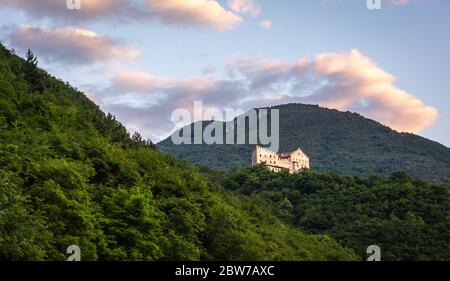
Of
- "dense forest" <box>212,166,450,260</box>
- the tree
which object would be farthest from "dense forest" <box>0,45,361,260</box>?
"dense forest" <box>212,166,450,260</box>

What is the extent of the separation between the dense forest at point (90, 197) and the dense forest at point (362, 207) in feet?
65.1

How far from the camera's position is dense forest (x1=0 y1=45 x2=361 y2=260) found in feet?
99.5

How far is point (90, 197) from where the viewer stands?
38.6 metres

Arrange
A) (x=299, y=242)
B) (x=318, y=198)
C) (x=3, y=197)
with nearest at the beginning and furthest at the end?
1. (x=3, y=197)
2. (x=299, y=242)
3. (x=318, y=198)

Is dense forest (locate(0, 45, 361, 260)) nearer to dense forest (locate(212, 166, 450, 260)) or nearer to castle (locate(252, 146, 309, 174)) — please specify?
dense forest (locate(212, 166, 450, 260))

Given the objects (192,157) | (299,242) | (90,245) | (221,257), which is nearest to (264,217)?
(299,242)

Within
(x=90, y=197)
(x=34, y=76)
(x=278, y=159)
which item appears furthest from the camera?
(x=278, y=159)

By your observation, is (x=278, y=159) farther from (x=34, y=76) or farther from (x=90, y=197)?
(x=90, y=197)

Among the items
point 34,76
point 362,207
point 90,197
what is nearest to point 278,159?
point 362,207

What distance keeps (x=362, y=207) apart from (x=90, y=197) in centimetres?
6696

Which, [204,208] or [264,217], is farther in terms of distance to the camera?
[264,217]
